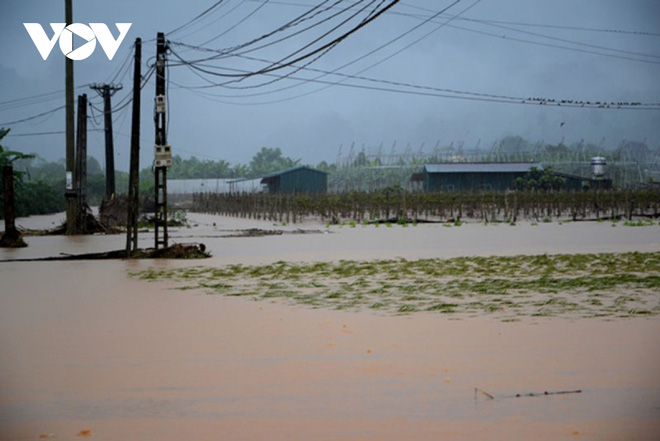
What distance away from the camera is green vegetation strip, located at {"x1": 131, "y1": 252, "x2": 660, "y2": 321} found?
8062 mm

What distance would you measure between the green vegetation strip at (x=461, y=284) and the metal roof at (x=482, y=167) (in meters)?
33.7

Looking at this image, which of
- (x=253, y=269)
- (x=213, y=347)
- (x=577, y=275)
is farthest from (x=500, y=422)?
(x=253, y=269)

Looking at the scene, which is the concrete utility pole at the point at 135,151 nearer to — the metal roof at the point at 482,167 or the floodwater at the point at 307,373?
the floodwater at the point at 307,373

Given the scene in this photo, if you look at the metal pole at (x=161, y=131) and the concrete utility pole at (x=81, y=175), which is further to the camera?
the concrete utility pole at (x=81, y=175)

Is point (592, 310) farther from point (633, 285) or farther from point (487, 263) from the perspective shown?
point (487, 263)

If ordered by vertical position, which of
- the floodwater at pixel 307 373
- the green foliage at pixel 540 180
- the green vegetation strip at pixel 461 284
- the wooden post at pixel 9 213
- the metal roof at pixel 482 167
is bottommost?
the floodwater at pixel 307 373

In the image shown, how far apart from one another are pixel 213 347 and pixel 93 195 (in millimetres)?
64211

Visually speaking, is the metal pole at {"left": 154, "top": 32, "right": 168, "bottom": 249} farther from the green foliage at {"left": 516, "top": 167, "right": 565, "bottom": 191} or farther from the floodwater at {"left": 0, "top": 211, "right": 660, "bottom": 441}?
the green foliage at {"left": 516, "top": 167, "right": 565, "bottom": 191}

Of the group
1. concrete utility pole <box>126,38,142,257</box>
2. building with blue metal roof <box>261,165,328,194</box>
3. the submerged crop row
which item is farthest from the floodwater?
building with blue metal roof <box>261,165,328,194</box>

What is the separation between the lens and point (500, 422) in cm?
398

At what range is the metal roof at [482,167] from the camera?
48.0m

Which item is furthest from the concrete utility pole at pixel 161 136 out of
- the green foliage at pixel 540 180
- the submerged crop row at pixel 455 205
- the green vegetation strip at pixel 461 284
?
the green foliage at pixel 540 180

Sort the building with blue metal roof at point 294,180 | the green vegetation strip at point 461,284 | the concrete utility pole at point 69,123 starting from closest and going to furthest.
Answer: the green vegetation strip at point 461,284
the concrete utility pole at point 69,123
the building with blue metal roof at point 294,180

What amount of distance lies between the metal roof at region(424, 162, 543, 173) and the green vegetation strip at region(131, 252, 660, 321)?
33749 mm
